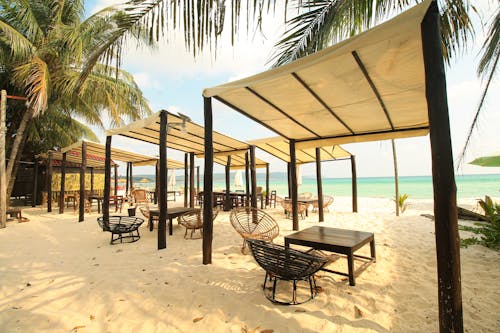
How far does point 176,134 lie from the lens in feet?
22.8

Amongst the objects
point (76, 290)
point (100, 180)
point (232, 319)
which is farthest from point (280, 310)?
point (100, 180)

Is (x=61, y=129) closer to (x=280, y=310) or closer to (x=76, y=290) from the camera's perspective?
(x=76, y=290)

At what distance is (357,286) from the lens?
294 cm

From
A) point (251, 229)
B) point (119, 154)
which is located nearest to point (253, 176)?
point (251, 229)

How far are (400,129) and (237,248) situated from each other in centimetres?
465

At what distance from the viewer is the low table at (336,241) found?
2.95 meters

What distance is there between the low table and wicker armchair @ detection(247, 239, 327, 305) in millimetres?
569

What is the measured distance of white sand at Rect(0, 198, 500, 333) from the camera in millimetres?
2211

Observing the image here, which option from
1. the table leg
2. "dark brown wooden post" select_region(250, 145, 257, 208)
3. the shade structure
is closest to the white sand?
the table leg

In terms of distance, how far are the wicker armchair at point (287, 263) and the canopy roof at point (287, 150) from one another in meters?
5.81

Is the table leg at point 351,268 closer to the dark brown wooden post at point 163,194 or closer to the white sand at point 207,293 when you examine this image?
the white sand at point 207,293

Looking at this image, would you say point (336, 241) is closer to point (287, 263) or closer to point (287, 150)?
point (287, 263)

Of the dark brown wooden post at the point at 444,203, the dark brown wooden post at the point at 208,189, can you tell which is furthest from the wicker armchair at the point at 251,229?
the dark brown wooden post at the point at 444,203

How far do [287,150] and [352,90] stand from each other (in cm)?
632
